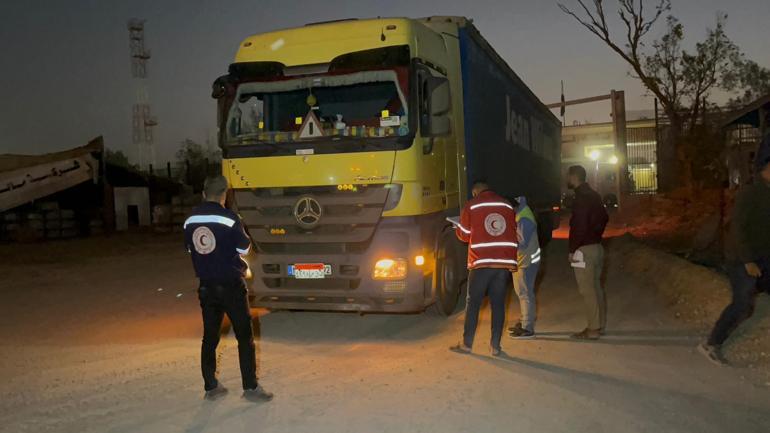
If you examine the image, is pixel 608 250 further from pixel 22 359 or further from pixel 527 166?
pixel 22 359

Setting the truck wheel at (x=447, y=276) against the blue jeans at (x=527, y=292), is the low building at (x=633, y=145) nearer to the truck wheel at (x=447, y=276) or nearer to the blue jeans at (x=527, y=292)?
the truck wheel at (x=447, y=276)

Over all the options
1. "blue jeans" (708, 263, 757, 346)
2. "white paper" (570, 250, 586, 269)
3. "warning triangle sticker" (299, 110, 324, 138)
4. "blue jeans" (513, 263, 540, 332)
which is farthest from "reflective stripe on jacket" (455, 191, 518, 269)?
"warning triangle sticker" (299, 110, 324, 138)

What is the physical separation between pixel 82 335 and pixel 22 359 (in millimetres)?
1391

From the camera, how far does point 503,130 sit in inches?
456

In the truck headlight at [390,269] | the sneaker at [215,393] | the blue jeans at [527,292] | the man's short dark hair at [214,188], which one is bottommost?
the sneaker at [215,393]

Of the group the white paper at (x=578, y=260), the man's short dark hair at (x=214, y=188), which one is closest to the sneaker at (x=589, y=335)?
the white paper at (x=578, y=260)

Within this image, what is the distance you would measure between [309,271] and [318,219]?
2.09 ft

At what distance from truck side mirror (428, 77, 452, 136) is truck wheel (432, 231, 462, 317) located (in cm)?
143

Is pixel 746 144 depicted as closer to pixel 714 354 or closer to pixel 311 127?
pixel 714 354

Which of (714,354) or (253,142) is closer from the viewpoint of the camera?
(714,354)

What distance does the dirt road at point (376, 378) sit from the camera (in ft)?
16.3

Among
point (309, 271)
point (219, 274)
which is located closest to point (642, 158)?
point (309, 271)

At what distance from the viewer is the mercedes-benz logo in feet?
25.7

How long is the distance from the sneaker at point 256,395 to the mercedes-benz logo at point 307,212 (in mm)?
2728
